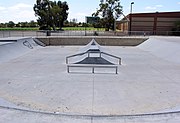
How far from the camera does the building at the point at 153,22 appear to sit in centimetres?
A: 3812

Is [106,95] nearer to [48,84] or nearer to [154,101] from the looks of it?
[154,101]

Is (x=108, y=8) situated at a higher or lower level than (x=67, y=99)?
higher

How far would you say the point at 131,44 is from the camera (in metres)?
28.7

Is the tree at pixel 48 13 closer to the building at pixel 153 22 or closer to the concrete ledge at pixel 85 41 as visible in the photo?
the building at pixel 153 22

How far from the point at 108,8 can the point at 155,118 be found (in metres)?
42.0

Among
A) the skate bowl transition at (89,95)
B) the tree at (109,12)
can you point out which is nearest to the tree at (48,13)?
the tree at (109,12)

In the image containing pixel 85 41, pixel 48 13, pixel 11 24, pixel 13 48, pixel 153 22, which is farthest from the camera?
pixel 11 24

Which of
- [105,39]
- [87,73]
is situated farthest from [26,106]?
[105,39]

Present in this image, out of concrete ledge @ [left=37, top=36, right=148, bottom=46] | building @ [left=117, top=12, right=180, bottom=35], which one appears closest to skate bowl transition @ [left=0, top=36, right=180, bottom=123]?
concrete ledge @ [left=37, top=36, right=148, bottom=46]

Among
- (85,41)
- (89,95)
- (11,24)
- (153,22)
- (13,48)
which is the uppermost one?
(11,24)

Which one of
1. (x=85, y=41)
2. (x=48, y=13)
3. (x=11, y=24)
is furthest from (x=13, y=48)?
(x=11, y=24)

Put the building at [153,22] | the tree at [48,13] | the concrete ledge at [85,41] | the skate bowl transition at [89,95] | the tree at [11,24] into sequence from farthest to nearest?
the tree at [11,24]
the tree at [48,13]
the building at [153,22]
the concrete ledge at [85,41]
the skate bowl transition at [89,95]

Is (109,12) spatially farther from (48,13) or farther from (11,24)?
(11,24)

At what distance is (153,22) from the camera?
127 feet
